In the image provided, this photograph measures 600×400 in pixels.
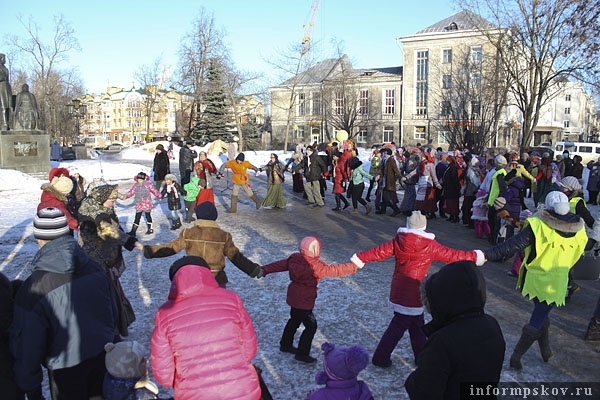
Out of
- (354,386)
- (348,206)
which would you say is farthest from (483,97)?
(354,386)

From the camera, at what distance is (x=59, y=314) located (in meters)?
2.79

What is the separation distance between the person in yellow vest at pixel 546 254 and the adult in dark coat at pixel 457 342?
204cm

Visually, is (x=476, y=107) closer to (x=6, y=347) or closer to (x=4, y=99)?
(x=4, y=99)

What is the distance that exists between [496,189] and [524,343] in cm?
509

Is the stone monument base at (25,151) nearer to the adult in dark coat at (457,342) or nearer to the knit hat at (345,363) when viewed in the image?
the knit hat at (345,363)

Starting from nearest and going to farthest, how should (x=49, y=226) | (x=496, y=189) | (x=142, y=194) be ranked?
(x=49, y=226) → (x=496, y=189) → (x=142, y=194)

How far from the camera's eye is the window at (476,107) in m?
22.3

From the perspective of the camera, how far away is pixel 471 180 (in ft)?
37.3


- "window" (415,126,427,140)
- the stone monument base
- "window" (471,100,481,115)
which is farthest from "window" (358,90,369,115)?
the stone monument base

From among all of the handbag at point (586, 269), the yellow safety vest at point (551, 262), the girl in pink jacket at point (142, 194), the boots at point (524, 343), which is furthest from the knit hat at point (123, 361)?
the girl in pink jacket at point (142, 194)

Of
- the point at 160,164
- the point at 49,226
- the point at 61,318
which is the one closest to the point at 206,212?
the point at 49,226

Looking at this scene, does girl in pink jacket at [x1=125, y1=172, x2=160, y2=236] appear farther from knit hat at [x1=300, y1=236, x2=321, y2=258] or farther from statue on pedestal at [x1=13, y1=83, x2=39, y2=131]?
statue on pedestal at [x1=13, y1=83, x2=39, y2=131]

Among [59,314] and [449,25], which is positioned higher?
[449,25]

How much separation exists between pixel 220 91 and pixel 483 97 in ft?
85.7
